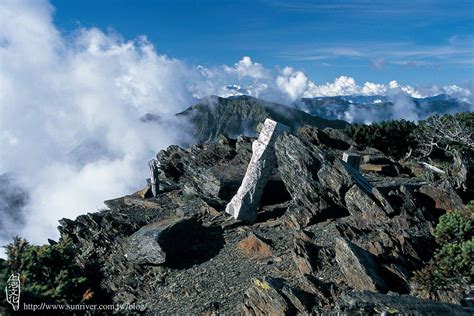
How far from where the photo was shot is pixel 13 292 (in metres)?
11.7

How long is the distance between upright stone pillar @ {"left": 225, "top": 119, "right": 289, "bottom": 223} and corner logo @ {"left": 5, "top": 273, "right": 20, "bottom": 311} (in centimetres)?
1344

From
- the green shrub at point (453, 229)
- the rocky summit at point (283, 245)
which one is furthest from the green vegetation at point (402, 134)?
the green shrub at point (453, 229)

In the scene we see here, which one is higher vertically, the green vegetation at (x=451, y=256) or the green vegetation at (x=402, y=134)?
the green vegetation at (x=402, y=134)

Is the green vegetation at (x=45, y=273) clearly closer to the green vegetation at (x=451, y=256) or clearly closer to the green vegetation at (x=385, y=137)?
the green vegetation at (x=451, y=256)

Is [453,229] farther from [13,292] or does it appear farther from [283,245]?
[13,292]

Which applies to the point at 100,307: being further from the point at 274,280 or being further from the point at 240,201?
the point at 240,201

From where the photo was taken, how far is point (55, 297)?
1264 cm

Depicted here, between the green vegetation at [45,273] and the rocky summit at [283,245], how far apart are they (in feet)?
16.2

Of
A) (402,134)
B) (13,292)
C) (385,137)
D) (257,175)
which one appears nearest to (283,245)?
(257,175)

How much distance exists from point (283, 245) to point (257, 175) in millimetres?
5041

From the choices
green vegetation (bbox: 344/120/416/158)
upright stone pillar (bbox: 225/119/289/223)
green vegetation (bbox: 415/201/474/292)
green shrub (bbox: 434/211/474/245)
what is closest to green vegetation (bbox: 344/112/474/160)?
green vegetation (bbox: 344/120/416/158)

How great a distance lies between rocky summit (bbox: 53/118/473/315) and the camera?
15.1m

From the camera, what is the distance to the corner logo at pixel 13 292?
1160 cm

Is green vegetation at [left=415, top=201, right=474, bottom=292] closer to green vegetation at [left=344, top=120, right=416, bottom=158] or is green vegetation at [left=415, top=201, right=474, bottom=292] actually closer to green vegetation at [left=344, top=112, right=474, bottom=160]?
green vegetation at [left=344, top=112, right=474, bottom=160]
